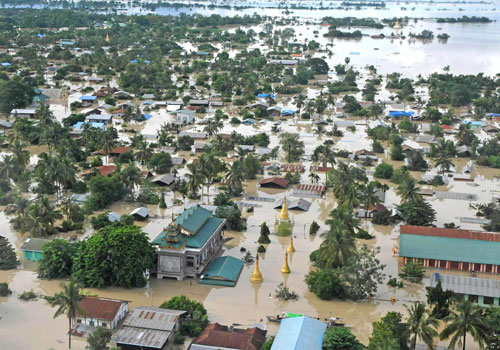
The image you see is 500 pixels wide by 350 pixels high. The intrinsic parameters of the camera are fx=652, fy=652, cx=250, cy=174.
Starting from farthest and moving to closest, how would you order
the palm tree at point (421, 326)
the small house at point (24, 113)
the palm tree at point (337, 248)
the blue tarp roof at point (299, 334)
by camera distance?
the small house at point (24, 113) < the palm tree at point (337, 248) < the blue tarp roof at point (299, 334) < the palm tree at point (421, 326)

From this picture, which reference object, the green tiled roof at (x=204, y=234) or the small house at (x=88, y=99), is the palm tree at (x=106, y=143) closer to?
the green tiled roof at (x=204, y=234)

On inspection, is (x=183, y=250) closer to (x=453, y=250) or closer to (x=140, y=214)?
(x=140, y=214)

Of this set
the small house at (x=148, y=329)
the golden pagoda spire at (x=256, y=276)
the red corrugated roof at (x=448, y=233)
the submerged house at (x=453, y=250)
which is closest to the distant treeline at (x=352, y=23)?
the red corrugated roof at (x=448, y=233)

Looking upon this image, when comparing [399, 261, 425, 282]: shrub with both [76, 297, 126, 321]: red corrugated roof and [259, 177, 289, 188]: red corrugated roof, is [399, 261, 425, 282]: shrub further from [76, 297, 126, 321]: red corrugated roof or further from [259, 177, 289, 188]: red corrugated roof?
[259, 177, 289, 188]: red corrugated roof

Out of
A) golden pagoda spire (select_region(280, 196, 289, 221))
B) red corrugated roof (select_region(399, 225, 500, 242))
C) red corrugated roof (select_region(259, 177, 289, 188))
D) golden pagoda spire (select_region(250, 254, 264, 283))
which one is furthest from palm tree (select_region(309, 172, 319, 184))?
golden pagoda spire (select_region(250, 254, 264, 283))

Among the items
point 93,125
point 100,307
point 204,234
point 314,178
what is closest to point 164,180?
point 314,178

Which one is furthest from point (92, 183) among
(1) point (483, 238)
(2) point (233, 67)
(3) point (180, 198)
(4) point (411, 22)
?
(4) point (411, 22)
